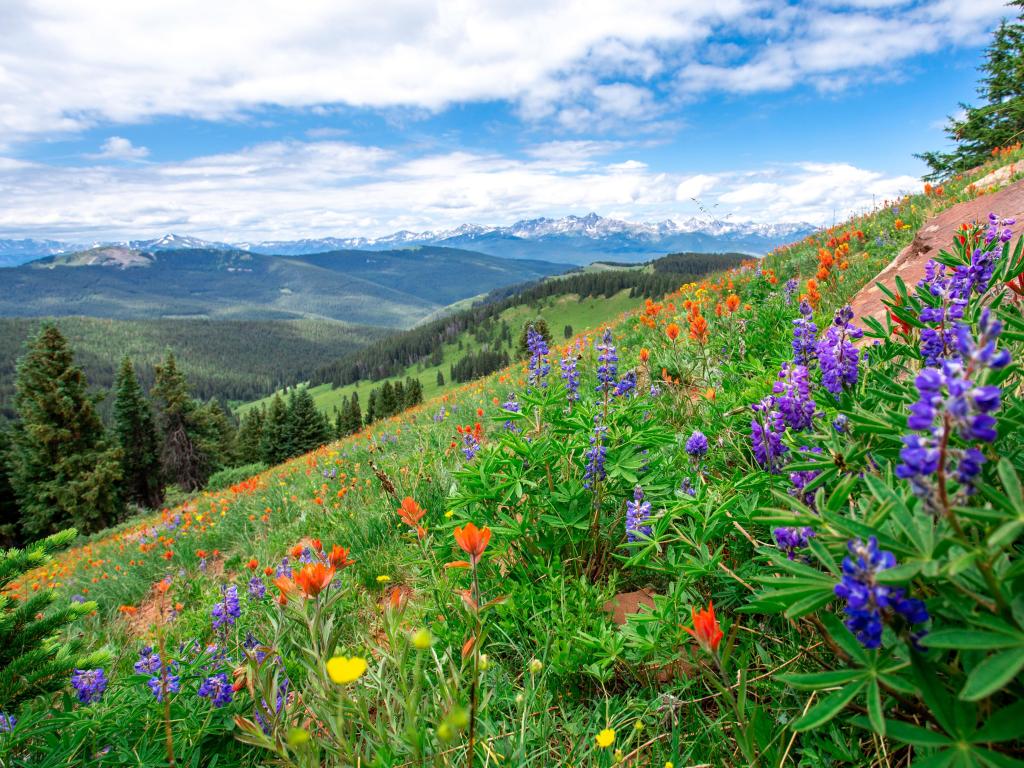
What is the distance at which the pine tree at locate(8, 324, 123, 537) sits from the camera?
103ft

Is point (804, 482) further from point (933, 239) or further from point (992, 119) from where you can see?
point (992, 119)

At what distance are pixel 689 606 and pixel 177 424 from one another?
48.1 metres

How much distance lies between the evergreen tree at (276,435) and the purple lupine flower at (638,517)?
5167 centimetres

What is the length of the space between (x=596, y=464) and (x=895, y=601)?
68.2 inches

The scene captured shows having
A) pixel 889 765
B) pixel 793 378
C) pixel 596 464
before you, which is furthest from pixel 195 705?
pixel 793 378

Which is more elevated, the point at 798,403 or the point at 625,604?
the point at 798,403

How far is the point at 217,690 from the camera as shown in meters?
2.21

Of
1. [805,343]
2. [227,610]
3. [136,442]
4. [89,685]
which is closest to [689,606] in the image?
[805,343]

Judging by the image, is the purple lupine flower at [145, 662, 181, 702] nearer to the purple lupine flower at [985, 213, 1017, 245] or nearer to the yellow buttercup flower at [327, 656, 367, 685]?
the yellow buttercup flower at [327, 656, 367, 685]

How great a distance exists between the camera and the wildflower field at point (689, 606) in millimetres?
1043

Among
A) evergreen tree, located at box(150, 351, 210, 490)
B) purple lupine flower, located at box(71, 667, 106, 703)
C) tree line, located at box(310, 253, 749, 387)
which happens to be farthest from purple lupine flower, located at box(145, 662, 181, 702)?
tree line, located at box(310, 253, 749, 387)

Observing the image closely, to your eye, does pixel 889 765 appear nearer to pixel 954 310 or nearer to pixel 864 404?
pixel 864 404

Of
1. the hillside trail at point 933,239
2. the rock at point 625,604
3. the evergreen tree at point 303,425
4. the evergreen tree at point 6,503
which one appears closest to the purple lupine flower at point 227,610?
the rock at point 625,604

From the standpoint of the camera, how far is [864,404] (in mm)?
2053
